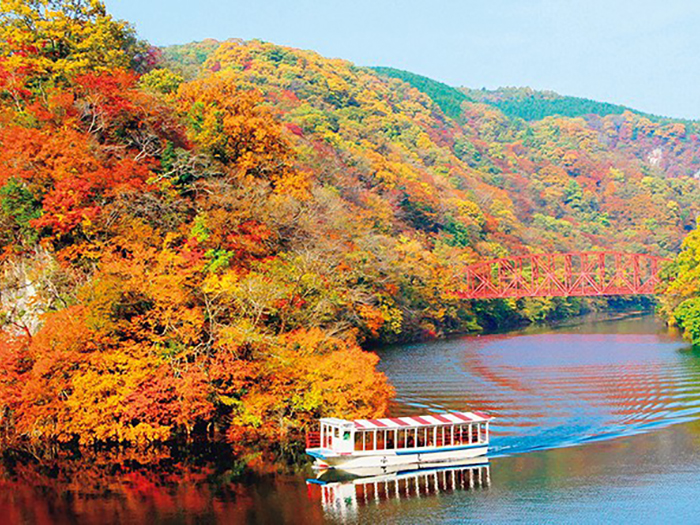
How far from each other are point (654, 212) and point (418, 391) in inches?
4357

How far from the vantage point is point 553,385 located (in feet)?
131

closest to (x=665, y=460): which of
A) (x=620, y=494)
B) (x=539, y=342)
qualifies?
(x=620, y=494)

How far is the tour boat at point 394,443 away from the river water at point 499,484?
53 centimetres

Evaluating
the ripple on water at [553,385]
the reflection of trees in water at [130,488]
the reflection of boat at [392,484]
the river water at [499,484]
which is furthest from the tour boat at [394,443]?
the reflection of trees in water at [130,488]

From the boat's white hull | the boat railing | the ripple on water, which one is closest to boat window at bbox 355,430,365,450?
the boat's white hull

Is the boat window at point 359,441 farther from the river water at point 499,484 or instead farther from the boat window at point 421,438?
the boat window at point 421,438

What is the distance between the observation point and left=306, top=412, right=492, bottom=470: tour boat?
995 inches

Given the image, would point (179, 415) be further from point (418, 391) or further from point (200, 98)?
point (200, 98)

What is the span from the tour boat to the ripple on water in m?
1.61

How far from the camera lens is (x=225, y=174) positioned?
133 feet

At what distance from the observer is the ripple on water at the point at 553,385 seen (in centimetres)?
3116

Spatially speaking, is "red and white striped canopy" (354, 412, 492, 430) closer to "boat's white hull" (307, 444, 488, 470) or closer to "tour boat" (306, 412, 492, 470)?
"tour boat" (306, 412, 492, 470)

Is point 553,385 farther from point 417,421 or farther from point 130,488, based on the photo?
point 130,488

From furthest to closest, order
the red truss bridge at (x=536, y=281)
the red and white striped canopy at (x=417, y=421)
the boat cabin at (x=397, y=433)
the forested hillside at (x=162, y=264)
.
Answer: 1. the red truss bridge at (x=536, y=281)
2. the forested hillside at (x=162, y=264)
3. the red and white striped canopy at (x=417, y=421)
4. the boat cabin at (x=397, y=433)
